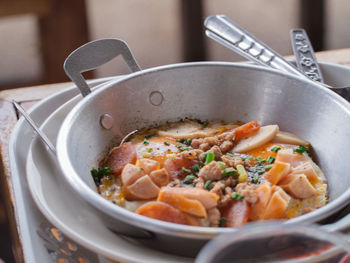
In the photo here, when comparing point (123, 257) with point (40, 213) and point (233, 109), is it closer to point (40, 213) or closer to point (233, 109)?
point (40, 213)

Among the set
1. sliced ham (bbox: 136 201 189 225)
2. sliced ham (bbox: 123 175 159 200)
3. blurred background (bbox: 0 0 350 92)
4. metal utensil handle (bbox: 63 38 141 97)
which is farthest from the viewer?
blurred background (bbox: 0 0 350 92)

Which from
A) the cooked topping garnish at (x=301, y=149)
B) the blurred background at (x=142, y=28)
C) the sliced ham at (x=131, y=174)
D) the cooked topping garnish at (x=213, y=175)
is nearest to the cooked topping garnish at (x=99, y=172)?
the cooked topping garnish at (x=213, y=175)

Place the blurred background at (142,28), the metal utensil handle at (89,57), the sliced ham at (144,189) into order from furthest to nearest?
the blurred background at (142,28) < the metal utensil handle at (89,57) < the sliced ham at (144,189)

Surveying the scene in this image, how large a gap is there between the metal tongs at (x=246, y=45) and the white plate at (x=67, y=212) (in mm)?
553

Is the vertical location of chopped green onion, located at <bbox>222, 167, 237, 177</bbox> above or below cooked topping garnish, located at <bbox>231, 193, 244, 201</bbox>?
below

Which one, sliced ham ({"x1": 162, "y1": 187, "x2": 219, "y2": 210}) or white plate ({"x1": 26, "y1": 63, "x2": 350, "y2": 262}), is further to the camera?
sliced ham ({"x1": 162, "y1": 187, "x2": 219, "y2": 210})

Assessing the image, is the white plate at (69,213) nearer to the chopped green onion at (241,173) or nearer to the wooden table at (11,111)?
the wooden table at (11,111)

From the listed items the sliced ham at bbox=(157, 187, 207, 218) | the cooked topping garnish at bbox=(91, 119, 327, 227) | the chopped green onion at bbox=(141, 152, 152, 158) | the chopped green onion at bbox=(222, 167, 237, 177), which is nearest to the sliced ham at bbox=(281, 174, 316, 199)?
the cooked topping garnish at bbox=(91, 119, 327, 227)

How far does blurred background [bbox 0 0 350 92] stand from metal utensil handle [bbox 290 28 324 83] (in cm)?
173

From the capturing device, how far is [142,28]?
383 centimetres

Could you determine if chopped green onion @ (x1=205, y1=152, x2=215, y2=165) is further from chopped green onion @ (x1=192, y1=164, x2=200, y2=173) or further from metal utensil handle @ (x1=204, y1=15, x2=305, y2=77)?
metal utensil handle @ (x1=204, y1=15, x2=305, y2=77)

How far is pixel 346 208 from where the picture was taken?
0.96m

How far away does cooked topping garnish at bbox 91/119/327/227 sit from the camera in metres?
0.95

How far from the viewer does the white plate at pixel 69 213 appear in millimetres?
813
